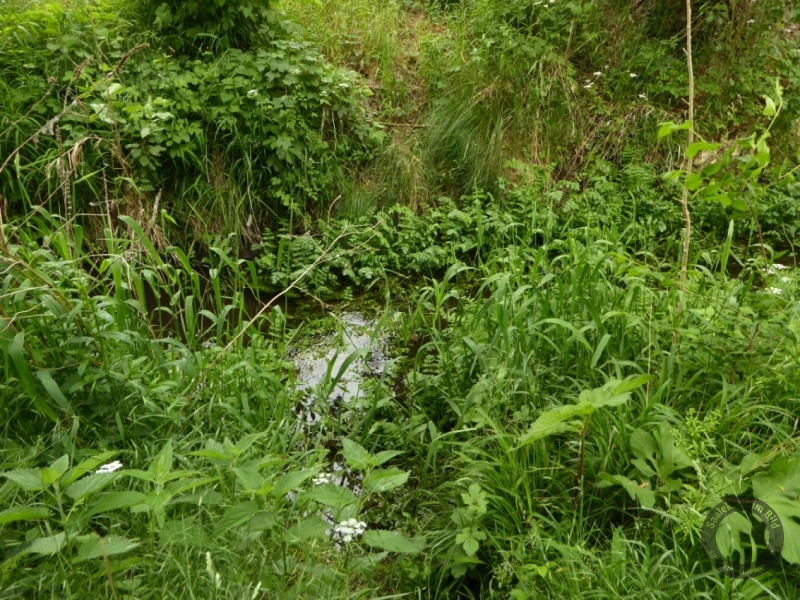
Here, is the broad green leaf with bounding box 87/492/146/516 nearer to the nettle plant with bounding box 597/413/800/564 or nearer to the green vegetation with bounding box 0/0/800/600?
the green vegetation with bounding box 0/0/800/600

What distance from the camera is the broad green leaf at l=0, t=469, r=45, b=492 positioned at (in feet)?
5.17

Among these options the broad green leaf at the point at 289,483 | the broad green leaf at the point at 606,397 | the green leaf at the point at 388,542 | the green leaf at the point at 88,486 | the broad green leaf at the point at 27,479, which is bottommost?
the green leaf at the point at 388,542

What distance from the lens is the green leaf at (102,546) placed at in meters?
1.54

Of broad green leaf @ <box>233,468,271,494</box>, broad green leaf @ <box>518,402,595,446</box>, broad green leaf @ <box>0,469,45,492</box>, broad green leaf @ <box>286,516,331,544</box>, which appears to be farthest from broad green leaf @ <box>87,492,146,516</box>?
broad green leaf @ <box>518,402,595,446</box>

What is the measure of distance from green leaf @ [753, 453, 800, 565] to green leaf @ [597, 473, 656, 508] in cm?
31

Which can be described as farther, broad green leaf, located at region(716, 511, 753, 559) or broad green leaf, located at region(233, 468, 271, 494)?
broad green leaf, located at region(716, 511, 753, 559)

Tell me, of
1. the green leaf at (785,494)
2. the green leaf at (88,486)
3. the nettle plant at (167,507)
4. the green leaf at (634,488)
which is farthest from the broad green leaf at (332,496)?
the green leaf at (785,494)

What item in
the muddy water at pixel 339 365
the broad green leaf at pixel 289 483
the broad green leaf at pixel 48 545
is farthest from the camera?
the muddy water at pixel 339 365

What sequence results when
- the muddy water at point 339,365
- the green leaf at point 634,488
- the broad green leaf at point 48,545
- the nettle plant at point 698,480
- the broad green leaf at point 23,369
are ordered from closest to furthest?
1. the broad green leaf at point 48,545
2. the nettle plant at point 698,480
3. the green leaf at point 634,488
4. the broad green leaf at point 23,369
5. the muddy water at point 339,365

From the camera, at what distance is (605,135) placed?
16.8ft

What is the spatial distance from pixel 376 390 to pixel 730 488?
1565 mm

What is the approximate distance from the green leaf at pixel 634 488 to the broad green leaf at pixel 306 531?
0.99 m

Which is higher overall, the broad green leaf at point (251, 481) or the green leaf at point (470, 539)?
the broad green leaf at point (251, 481)

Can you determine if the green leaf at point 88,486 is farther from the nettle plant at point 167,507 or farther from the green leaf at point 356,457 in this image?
the green leaf at point 356,457
